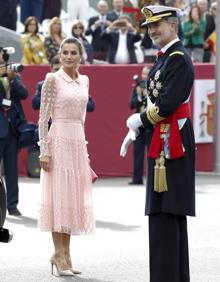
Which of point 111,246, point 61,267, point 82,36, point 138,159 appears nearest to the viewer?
point 61,267

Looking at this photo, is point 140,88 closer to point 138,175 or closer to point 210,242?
point 138,175

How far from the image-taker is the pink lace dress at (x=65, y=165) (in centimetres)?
970

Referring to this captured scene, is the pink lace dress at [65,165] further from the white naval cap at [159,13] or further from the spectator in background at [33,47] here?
the spectator in background at [33,47]

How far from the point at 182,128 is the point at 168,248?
0.80 metres

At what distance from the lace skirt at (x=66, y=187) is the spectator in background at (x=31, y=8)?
12.3 metres

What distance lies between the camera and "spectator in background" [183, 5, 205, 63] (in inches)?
816

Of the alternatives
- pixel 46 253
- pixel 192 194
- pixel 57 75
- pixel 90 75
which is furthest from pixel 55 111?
pixel 90 75

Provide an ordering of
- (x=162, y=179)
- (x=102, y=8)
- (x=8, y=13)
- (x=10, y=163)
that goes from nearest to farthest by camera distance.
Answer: (x=162, y=179) < (x=10, y=163) < (x=102, y=8) < (x=8, y=13)

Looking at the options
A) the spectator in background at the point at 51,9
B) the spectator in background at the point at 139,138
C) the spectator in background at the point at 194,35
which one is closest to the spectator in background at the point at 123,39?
the spectator in background at the point at 194,35

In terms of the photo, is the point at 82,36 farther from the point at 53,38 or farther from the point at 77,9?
the point at 77,9

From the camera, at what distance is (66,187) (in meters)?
9.76

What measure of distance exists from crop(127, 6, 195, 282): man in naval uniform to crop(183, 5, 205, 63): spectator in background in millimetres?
12907

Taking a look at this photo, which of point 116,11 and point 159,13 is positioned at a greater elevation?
point 159,13

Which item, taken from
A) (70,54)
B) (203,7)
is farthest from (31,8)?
(70,54)
